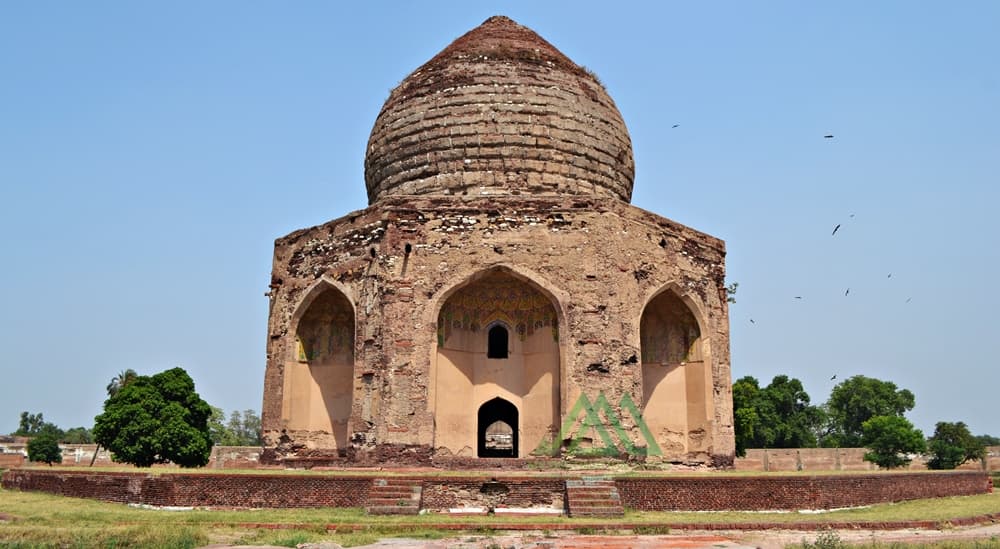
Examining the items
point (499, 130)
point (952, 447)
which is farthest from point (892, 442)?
point (499, 130)

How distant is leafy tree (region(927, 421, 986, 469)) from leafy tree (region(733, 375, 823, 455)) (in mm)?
9267

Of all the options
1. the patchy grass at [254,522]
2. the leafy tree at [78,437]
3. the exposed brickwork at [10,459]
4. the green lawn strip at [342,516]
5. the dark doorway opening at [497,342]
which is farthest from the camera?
the leafy tree at [78,437]

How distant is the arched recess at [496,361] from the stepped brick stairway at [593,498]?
11.6ft

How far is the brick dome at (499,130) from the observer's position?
A: 51.7 feet

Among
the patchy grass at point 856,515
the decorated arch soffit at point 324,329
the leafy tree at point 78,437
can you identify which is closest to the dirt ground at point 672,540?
the patchy grass at point 856,515

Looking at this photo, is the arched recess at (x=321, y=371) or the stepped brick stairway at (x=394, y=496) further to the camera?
the arched recess at (x=321, y=371)

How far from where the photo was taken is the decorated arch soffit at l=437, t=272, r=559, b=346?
14.6 meters

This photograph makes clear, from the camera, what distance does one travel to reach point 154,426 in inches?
938

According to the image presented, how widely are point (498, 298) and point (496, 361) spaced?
1091 mm

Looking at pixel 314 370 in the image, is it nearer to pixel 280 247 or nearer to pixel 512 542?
pixel 280 247

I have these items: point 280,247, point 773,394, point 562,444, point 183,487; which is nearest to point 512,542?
point 183,487

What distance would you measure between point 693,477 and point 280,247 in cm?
898

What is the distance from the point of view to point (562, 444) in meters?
13.4

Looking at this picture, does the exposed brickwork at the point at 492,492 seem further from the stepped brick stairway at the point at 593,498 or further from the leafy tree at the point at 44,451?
the leafy tree at the point at 44,451
